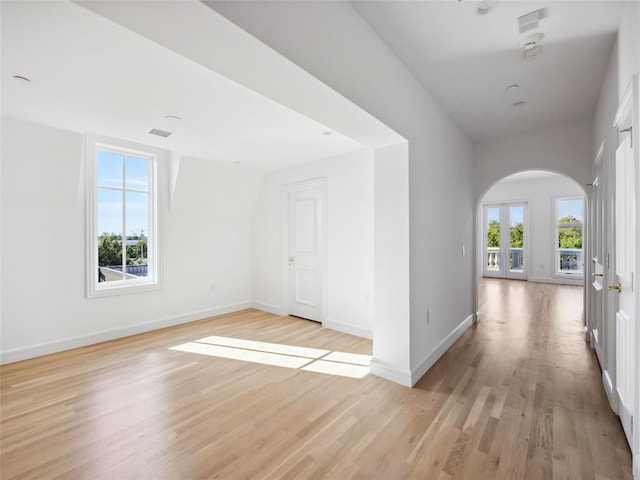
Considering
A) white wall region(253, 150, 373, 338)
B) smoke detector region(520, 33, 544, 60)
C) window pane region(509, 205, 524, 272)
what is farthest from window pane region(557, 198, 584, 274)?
smoke detector region(520, 33, 544, 60)

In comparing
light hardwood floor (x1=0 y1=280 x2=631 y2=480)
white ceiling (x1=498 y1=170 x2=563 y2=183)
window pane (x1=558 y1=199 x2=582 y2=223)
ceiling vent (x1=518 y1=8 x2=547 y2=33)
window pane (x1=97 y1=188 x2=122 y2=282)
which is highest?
white ceiling (x1=498 y1=170 x2=563 y2=183)

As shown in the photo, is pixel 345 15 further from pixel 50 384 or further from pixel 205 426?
pixel 50 384

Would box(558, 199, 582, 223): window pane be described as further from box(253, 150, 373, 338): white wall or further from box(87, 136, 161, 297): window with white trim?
box(87, 136, 161, 297): window with white trim

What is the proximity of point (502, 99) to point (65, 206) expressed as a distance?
5177mm

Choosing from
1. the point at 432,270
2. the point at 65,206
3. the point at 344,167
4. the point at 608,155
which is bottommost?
the point at 432,270

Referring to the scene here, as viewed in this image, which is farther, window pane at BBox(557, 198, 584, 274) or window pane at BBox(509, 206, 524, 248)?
window pane at BBox(509, 206, 524, 248)

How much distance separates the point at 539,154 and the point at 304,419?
4355 mm

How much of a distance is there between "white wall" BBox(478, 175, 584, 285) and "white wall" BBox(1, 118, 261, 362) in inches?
293

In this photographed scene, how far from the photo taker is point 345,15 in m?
1.92

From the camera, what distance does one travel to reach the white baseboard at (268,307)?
5.38 m

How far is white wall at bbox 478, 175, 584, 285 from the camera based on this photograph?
8383 mm

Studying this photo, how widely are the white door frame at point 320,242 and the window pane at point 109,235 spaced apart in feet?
7.92

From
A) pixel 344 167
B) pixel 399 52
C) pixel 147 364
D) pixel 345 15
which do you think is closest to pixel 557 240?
pixel 344 167

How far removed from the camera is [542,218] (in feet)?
28.5
